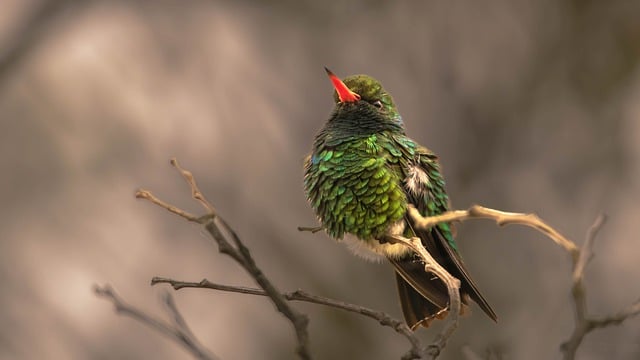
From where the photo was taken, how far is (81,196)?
917cm

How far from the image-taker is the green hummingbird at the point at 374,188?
251 cm

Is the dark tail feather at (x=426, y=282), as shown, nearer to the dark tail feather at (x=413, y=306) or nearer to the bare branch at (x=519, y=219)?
the dark tail feather at (x=413, y=306)

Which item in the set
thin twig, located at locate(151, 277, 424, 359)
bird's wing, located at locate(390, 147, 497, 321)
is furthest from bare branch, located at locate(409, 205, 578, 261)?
bird's wing, located at locate(390, 147, 497, 321)

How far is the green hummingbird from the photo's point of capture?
2.51 m

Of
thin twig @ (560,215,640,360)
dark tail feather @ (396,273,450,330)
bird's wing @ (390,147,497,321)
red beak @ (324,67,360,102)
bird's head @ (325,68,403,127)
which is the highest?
red beak @ (324,67,360,102)

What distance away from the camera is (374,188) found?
253cm

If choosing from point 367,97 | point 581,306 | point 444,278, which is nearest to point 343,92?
point 367,97

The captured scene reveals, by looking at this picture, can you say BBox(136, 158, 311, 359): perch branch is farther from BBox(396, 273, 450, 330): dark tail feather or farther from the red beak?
BBox(396, 273, 450, 330): dark tail feather

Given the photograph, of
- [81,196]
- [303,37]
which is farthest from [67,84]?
[303,37]

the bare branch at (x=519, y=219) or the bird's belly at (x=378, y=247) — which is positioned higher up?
the bare branch at (x=519, y=219)

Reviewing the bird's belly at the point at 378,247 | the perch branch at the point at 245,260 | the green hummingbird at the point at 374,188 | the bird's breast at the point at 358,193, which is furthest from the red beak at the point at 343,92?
the perch branch at the point at 245,260

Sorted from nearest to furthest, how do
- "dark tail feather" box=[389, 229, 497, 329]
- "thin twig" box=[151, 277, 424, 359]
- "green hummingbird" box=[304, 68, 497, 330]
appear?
"thin twig" box=[151, 277, 424, 359], "dark tail feather" box=[389, 229, 497, 329], "green hummingbird" box=[304, 68, 497, 330]

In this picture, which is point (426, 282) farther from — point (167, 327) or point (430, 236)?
point (167, 327)

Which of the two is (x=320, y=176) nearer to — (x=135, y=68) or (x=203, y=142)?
(x=203, y=142)
